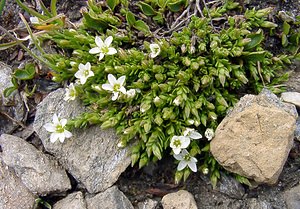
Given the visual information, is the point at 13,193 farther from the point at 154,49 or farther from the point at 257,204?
the point at 257,204

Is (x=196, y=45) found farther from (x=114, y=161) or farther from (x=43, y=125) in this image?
(x=43, y=125)

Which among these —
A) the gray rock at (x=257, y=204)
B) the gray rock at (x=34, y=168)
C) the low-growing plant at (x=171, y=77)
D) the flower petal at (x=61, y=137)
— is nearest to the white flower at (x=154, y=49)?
the low-growing plant at (x=171, y=77)

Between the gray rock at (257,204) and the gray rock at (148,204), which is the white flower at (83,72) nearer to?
the gray rock at (148,204)

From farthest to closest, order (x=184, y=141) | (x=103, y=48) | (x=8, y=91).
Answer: (x=8, y=91), (x=103, y=48), (x=184, y=141)

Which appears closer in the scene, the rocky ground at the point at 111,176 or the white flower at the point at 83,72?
the rocky ground at the point at 111,176

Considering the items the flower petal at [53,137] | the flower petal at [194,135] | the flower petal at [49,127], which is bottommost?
the flower petal at [194,135]

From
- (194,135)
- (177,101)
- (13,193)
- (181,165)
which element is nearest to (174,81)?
(177,101)

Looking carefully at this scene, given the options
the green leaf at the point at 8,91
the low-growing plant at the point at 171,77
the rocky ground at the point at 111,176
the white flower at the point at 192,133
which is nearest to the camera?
the rocky ground at the point at 111,176
